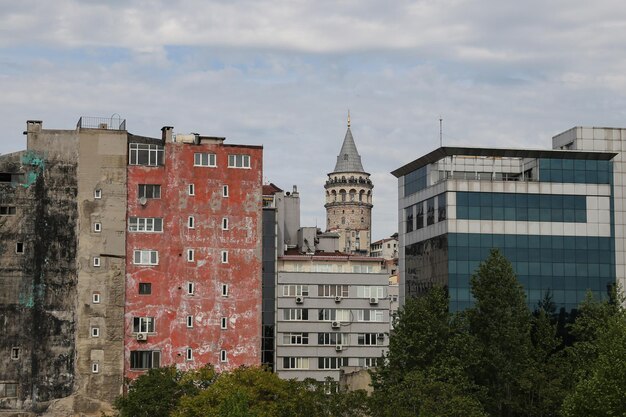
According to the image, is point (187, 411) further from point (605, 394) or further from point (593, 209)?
point (593, 209)

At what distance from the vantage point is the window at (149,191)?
12175 cm

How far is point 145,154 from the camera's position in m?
122

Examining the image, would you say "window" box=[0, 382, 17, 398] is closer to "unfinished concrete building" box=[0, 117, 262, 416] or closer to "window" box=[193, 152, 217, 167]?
"unfinished concrete building" box=[0, 117, 262, 416]

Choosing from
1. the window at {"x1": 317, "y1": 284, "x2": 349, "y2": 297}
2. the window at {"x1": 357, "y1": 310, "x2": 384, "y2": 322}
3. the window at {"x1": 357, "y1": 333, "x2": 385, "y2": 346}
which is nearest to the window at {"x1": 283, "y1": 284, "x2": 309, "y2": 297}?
the window at {"x1": 317, "y1": 284, "x2": 349, "y2": 297}

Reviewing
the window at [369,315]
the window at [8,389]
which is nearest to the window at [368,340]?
the window at [369,315]

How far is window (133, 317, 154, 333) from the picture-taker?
120m

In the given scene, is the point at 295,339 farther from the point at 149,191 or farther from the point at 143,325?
the point at 149,191

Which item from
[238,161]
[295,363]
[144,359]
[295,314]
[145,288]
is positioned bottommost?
[295,363]

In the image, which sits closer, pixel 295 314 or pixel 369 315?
pixel 295 314

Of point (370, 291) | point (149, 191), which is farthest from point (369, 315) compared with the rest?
point (149, 191)

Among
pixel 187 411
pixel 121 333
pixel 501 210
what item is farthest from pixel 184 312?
pixel 501 210

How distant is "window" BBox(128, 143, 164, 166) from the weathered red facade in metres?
0.52

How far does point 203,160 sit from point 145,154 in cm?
559

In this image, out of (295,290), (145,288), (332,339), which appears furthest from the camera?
(295,290)
